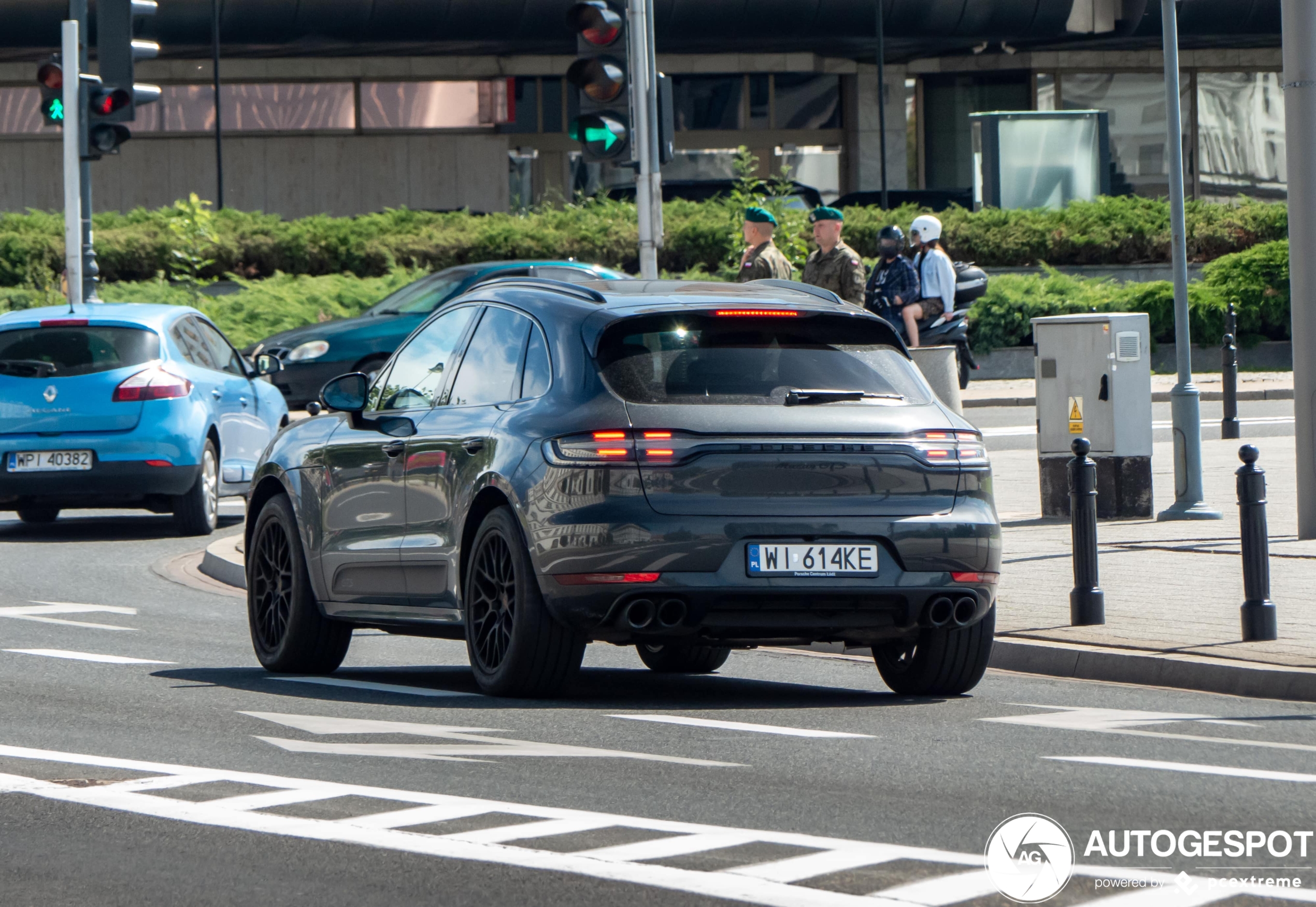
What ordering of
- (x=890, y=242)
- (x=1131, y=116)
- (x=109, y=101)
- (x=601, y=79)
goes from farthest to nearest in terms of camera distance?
(x=1131, y=116) < (x=109, y=101) < (x=890, y=242) < (x=601, y=79)

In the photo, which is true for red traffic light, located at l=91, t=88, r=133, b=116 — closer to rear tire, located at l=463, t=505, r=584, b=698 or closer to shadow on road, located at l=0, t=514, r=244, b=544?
shadow on road, located at l=0, t=514, r=244, b=544

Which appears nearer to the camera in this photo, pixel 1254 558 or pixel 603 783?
pixel 603 783

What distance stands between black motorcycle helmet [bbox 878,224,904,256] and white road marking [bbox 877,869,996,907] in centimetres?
1045

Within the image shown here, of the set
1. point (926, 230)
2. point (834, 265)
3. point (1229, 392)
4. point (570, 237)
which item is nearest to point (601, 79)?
point (834, 265)

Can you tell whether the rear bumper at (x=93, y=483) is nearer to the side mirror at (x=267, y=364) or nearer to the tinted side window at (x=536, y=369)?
the side mirror at (x=267, y=364)

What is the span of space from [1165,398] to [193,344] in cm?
1197

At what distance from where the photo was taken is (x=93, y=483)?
15633 millimetres

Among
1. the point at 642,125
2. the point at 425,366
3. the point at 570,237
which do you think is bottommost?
the point at 425,366

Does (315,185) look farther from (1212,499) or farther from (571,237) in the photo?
(1212,499)

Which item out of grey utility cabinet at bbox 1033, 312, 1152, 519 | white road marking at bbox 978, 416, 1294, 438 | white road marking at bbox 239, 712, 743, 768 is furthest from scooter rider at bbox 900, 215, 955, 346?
white road marking at bbox 239, 712, 743, 768

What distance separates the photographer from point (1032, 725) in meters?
8.00

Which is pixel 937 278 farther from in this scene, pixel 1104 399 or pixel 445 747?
pixel 445 747

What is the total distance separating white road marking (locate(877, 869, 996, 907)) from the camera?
5031 millimetres

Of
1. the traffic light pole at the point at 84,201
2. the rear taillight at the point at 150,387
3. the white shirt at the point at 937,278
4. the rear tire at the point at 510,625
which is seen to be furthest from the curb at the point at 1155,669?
the traffic light pole at the point at 84,201
